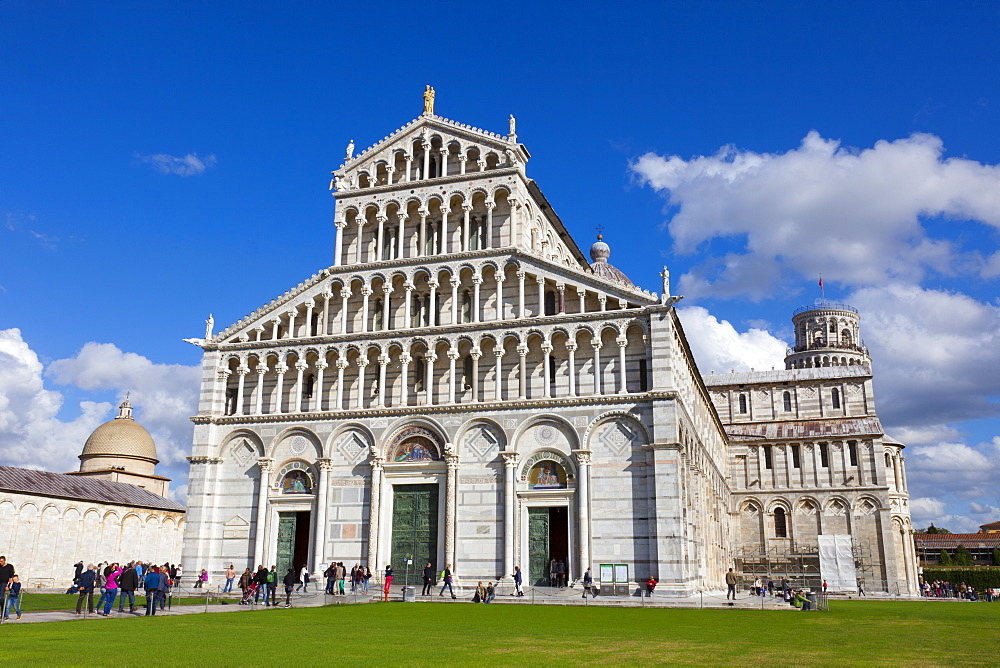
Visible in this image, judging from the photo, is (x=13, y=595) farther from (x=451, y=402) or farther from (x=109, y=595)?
(x=451, y=402)

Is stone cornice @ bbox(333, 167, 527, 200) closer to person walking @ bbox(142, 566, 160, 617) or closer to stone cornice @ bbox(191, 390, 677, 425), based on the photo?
stone cornice @ bbox(191, 390, 677, 425)

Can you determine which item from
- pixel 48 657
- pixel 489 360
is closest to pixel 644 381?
pixel 489 360

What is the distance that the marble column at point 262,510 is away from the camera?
36.5 meters

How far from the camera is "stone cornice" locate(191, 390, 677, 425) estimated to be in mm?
33500

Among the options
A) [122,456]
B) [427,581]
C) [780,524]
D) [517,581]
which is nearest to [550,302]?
[517,581]

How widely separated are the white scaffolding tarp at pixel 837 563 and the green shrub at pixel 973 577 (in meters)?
24.9

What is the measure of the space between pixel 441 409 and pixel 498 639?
20.1 m

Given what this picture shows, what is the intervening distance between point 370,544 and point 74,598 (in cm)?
1153

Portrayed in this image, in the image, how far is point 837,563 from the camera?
51969mm

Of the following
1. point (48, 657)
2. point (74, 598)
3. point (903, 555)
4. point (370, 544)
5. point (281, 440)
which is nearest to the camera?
point (48, 657)

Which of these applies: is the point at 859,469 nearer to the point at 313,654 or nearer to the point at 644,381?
the point at 644,381

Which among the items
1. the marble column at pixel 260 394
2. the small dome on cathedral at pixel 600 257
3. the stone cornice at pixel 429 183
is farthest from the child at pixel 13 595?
the small dome on cathedral at pixel 600 257

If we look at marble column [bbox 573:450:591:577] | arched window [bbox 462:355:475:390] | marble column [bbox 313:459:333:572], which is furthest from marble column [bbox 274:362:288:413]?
marble column [bbox 573:450:591:577]

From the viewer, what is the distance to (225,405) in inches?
1556
